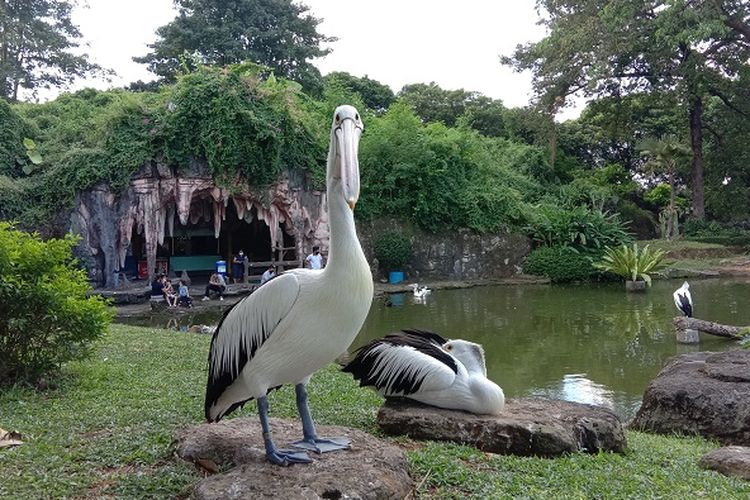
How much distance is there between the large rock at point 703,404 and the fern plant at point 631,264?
13191mm

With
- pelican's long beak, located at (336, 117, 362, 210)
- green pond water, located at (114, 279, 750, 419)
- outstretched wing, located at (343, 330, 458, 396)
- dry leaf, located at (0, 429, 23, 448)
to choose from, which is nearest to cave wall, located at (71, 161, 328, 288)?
green pond water, located at (114, 279, 750, 419)

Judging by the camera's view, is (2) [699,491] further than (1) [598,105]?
No

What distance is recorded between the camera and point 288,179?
1914 cm

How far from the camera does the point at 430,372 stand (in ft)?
14.4

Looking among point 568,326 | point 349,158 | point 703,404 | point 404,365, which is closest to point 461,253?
point 568,326

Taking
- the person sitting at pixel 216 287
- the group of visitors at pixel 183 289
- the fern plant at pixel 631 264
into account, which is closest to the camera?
the group of visitors at pixel 183 289

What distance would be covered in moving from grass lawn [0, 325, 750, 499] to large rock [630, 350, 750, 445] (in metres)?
0.31

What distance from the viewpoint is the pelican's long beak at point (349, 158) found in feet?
9.29

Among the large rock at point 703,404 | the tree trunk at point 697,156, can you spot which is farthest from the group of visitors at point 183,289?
the tree trunk at point 697,156

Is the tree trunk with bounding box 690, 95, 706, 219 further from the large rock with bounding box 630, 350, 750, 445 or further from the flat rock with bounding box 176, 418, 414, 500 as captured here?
the flat rock with bounding box 176, 418, 414, 500

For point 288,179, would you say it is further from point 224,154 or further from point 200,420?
point 200,420

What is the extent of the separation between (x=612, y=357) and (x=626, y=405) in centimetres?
273

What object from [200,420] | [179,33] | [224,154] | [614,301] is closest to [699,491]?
[200,420]

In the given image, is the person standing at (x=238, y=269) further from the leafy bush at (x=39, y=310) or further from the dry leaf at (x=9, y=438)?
the dry leaf at (x=9, y=438)
